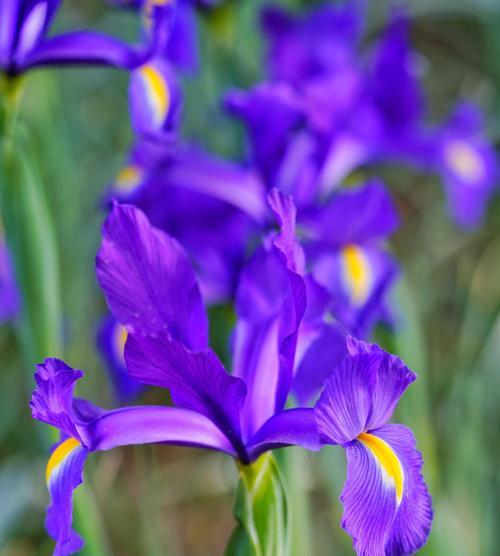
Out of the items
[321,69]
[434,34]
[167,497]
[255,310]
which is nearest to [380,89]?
[321,69]

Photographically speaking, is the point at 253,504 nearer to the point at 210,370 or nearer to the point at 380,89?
the point at 210,370

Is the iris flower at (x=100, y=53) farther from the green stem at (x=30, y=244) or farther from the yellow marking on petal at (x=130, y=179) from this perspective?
the yellow marking on petal at (x=130, y=179)

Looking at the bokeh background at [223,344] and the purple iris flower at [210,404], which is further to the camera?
the bokeh background at [223,344]

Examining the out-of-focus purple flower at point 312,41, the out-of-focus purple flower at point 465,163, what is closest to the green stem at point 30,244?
the out-of-focus purple flower at point 312,41

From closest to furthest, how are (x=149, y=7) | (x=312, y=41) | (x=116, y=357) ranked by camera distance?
1. (x=149, y=7)
2. (x=116, y=357)
3. (x=312, y=41)

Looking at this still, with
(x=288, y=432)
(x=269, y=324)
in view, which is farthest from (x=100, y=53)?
(x=288, y=432)

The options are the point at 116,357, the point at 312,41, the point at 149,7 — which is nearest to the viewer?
the point at 149,7

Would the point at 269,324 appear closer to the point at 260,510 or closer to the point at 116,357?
the point at 260,510

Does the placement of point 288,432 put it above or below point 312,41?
below
